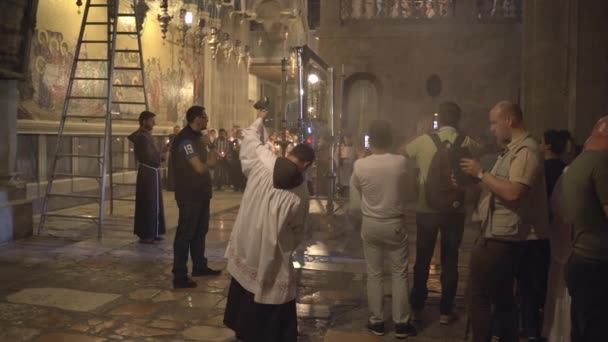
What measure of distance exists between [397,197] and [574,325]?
61.2 inches

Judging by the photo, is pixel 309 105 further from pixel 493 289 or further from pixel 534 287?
pixel 493 289

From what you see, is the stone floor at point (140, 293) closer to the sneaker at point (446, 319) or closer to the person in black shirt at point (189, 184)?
the sneaker at point (446, 319)

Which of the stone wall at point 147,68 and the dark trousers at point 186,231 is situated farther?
the stone wall at point 147,68

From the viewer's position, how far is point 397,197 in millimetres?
4723

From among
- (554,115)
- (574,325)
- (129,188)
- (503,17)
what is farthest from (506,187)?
(503,17)

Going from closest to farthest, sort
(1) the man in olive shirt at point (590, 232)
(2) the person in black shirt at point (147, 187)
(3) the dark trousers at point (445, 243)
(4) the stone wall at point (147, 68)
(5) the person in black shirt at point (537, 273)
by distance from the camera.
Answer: (1) the man in olive shirt at point (590, 232) → (5) the person in black shirt at point (537, 273) → (3) the dark trousers at point (445, 243) → (2) the person in black shirt at point (147, 187) → (4) the stone wall at point (147, 68)

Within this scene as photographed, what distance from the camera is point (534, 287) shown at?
4.61m

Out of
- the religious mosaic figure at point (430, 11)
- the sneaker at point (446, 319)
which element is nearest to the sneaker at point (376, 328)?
the sneaker at point (446, 319)

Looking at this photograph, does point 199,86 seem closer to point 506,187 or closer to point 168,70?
point 168,70

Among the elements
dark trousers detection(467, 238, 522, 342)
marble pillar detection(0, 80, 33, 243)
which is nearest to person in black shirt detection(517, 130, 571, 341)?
dark trousers detection(467, 238, 522, 342)

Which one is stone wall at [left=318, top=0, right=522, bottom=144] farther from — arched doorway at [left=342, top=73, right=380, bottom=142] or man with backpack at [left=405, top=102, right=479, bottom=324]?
man with backpack at [left=405, top=102, right=479, bottom=324]

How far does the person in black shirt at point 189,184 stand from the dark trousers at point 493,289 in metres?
3.12

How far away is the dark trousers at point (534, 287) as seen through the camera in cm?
439

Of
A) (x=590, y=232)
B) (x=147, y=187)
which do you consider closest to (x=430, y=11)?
(x=147, y=187)
